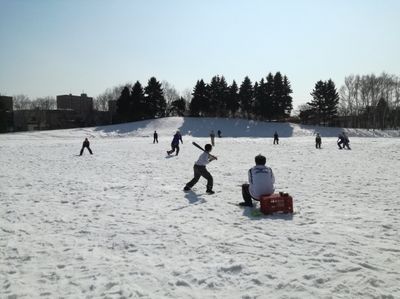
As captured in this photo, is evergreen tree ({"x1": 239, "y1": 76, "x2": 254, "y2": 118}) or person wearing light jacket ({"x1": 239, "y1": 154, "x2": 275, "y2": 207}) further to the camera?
evergreen tree ({"x1": 239, "y1": 76, "x2": 254, "y2": 118})

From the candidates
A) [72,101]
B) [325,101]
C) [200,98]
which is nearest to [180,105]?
[200,98]

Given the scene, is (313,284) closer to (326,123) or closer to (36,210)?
(36,210)

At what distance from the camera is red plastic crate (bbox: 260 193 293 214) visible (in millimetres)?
7582

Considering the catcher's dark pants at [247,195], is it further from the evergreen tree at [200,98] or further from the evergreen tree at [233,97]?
the evergreen tree at [233,97]

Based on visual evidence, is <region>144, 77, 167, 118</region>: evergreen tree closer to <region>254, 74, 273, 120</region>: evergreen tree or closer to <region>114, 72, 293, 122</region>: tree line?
<region>114, 72, 293, 122</region>: tree line

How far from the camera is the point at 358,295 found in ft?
13.2

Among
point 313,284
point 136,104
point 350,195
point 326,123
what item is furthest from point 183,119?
point 313,284

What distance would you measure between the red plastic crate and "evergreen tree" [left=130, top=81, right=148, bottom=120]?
77005mm

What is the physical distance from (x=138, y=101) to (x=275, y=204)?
255 ft

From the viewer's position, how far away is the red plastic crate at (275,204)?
758cm

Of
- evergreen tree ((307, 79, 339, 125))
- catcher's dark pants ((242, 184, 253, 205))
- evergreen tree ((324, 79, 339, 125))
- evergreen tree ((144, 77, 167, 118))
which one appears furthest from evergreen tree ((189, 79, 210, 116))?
catcher's dark pants ((242, 184, 253, 205))

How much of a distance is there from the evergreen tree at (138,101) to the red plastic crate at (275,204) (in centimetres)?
7701

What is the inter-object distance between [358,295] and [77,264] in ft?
11.9

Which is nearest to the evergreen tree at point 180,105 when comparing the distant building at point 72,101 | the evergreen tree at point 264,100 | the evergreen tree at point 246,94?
the evergreen tree at point 246,94
